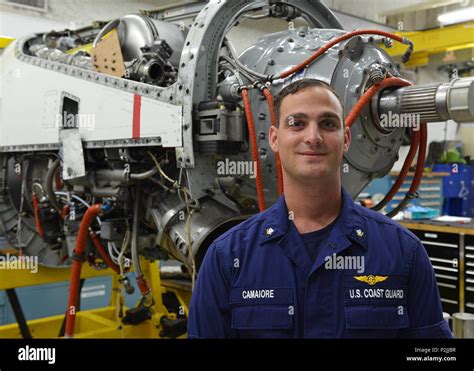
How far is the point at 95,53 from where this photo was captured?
258 cm

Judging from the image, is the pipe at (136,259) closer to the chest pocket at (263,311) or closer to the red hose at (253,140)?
the red hose at (253,140)

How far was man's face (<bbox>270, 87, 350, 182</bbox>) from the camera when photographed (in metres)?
1.24

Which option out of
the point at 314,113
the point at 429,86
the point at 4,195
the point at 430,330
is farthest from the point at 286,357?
the point at 4,195

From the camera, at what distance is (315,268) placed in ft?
4.07

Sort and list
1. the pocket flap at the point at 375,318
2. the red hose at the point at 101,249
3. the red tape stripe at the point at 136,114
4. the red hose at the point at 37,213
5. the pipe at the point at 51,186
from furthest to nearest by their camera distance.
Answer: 1. the red hose at the point at 37,213
2. the pipe at the point at 51,186
3. the red hose at the point at 101,249
4. the red tape stripe at the point at 136,114
5. the pocket flap at the point at 375,318

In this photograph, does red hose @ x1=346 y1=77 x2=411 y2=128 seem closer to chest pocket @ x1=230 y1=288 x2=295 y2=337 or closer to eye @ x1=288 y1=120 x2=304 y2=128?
eye @ x1=288 y1=120 x2=304 y2=128

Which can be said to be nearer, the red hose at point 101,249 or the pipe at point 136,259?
the pipe at point 136,259

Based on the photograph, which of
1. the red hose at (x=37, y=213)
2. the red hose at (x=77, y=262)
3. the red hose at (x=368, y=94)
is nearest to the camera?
the red hose at (x=368, y=94)

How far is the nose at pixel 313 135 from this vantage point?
1.23 meters

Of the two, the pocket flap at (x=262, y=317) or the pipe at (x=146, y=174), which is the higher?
the pipe at (x=146, y=174)

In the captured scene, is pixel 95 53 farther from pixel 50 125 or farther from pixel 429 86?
pixel 429 86

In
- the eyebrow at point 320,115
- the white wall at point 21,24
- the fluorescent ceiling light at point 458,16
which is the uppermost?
the fluorescent ceiling light at point 458,16

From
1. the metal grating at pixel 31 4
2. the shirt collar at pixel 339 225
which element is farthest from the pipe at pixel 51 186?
the shirt collar at pixel 339 225

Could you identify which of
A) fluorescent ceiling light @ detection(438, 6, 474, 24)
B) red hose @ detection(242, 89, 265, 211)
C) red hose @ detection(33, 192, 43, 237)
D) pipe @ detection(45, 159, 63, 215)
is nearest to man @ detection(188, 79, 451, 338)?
red hose @ detection(242, 89, 265, 211)
